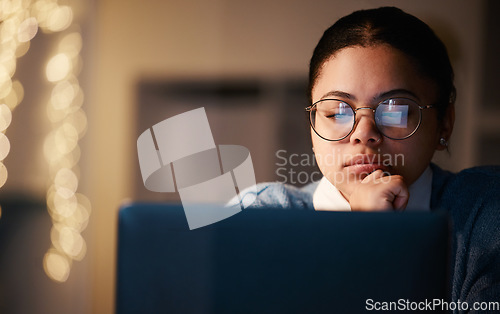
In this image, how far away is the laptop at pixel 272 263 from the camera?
500mm

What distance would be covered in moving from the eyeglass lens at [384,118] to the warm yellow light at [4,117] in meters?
1.89

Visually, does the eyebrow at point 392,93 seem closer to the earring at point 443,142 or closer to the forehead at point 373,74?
the forehead at point 373,74

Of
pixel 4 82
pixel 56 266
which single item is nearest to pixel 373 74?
pixel 4 82

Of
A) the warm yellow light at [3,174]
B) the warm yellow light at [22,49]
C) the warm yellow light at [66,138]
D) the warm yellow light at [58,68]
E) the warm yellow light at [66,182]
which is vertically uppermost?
the warm yellow light at [22,49]

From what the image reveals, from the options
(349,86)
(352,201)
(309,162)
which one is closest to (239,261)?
(352,201)

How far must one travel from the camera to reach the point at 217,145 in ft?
10.3

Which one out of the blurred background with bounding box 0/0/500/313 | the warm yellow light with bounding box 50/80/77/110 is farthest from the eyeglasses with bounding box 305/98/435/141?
the warm yellow light with bounding box 50/80/77/110

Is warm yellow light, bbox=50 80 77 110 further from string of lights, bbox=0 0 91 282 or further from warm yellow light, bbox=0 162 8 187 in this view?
warm yellow light, bbox=0 162 8 187

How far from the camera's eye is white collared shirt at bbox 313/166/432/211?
992 millimetres

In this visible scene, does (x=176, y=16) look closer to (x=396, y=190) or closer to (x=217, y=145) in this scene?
(x=217, y=145)

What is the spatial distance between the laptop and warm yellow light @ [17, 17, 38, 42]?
225 cm

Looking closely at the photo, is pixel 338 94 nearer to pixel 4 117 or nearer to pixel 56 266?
pixel 4 117

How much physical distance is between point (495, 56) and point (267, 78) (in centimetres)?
135

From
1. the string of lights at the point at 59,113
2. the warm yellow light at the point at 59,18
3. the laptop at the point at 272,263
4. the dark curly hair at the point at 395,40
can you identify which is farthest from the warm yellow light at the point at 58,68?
the laptop at the point at 272,263
